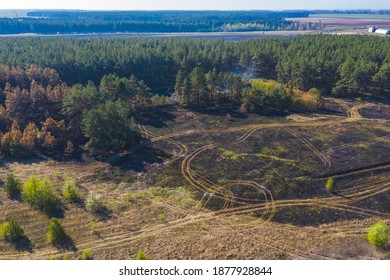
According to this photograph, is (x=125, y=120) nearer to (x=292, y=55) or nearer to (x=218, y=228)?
(x=218, y=228)

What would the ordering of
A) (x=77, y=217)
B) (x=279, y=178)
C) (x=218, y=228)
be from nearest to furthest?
(x=218, y=228), (x=77, y=217), (x=279, y=178)

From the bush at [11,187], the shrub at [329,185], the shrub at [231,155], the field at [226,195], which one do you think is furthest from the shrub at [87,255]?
the shrub at [329,185]

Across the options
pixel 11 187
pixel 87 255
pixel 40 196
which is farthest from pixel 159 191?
pixel 11 187

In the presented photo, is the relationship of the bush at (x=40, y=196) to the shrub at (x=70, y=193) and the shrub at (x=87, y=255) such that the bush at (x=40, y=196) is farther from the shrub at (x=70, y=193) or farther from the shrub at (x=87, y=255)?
the shrub at (x=87, y=255)

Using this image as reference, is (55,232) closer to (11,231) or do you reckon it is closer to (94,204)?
(11,231)

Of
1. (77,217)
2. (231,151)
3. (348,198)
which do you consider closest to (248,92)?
(231,151)

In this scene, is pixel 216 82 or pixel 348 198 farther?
pixel 216 82
